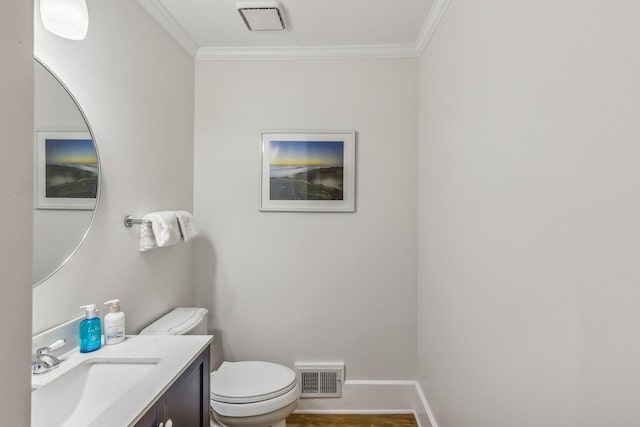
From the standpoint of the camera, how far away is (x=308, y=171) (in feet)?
8.01

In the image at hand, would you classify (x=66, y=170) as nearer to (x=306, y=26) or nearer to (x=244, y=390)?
(x=244, y=390)

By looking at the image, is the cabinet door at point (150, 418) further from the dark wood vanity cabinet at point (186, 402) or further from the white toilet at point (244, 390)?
the white toilet at point (244, 390)

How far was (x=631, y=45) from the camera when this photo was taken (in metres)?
0.67

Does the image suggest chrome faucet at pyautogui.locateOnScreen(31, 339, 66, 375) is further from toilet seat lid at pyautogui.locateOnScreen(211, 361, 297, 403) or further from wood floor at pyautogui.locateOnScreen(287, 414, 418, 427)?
wood floor at pyautogui.locateOnScreen(287, 414, 418, 427)

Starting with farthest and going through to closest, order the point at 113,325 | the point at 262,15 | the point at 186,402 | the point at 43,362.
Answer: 1. the point at 262,15
2. the point at 113,325
3. the point at 186,402
4. the point at 43,362

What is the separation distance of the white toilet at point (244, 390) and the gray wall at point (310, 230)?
1.40 ft

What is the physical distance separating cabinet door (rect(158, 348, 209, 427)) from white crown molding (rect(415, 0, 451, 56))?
6.31 feet

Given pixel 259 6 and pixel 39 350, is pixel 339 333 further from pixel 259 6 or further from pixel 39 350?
pixel 259 6

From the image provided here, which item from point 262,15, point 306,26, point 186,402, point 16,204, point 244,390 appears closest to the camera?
point 16,204

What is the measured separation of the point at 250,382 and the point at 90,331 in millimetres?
869

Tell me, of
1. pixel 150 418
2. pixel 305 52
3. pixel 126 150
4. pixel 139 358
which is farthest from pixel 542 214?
pixel 305 52

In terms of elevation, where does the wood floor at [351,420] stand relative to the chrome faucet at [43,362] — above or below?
below

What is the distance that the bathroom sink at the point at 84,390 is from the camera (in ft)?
3.59

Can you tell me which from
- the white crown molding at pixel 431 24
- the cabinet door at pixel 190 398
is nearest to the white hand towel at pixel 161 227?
the cabinet door at pixel 190 398
